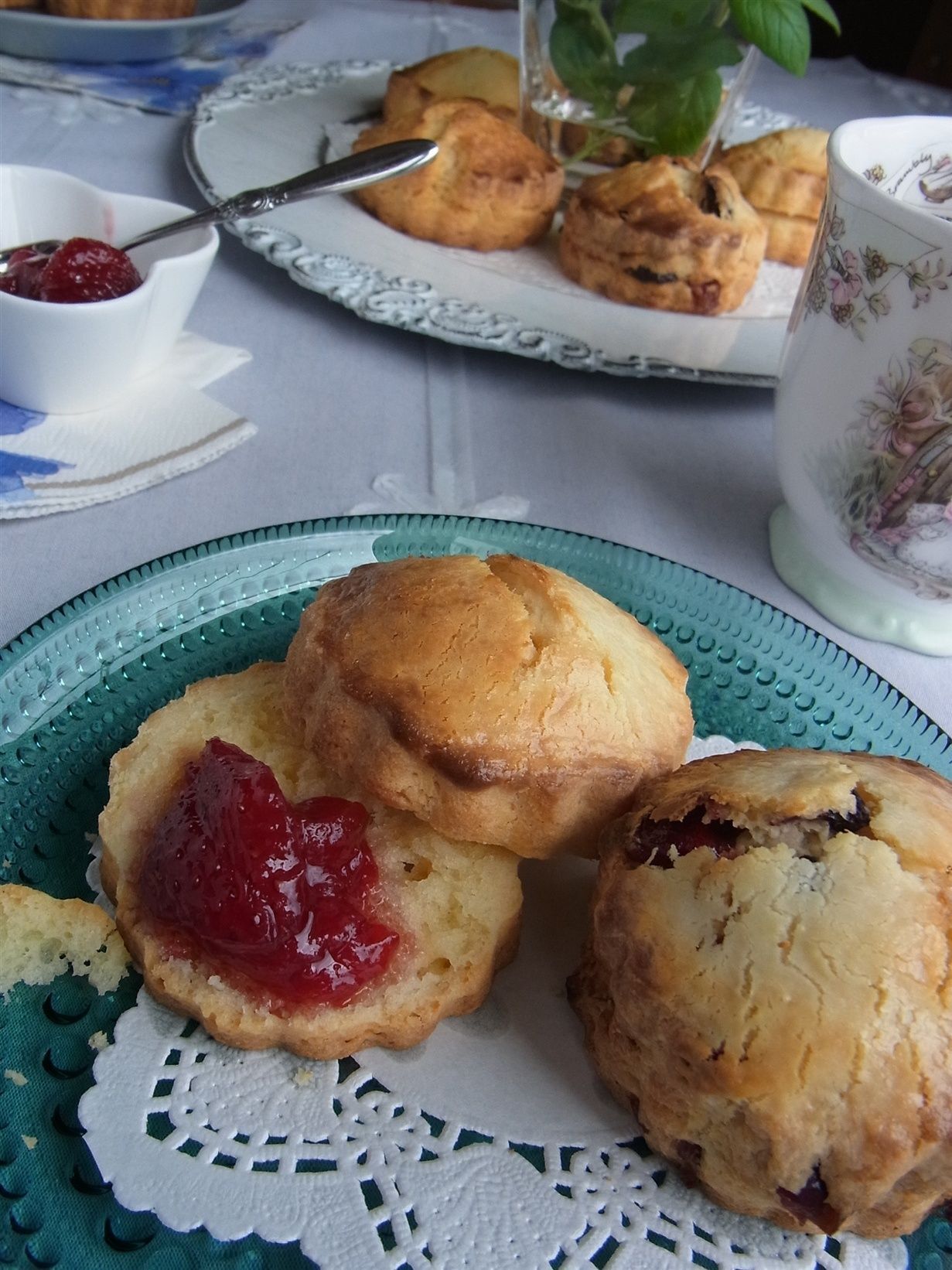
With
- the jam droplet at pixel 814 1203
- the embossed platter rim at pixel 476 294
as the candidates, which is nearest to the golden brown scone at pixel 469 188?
A: the embossed platter rim at pixel 476 294

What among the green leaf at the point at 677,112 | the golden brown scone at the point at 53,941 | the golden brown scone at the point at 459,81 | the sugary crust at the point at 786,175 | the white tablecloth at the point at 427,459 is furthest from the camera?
the golden brown scone at the point at 459,81

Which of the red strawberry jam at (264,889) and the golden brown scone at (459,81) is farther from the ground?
the golden brown scone at (459,81)

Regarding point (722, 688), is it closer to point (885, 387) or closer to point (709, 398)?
point (885, 387)

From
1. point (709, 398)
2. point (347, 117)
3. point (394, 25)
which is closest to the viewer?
point (709, 398)

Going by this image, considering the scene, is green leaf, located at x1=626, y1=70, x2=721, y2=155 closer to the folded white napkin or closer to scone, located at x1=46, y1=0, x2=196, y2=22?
the folded white napkin

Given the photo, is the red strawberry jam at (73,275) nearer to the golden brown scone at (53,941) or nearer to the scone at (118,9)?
the golden brown scone at (53,941)

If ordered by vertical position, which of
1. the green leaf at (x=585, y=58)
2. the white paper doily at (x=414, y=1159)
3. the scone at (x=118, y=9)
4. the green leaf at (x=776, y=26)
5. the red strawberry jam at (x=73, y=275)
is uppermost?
the green leaf at (x=776, y=26)

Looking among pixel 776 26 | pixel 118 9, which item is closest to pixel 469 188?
pixel 776 26

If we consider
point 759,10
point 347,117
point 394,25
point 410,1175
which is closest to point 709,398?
point 759,10
